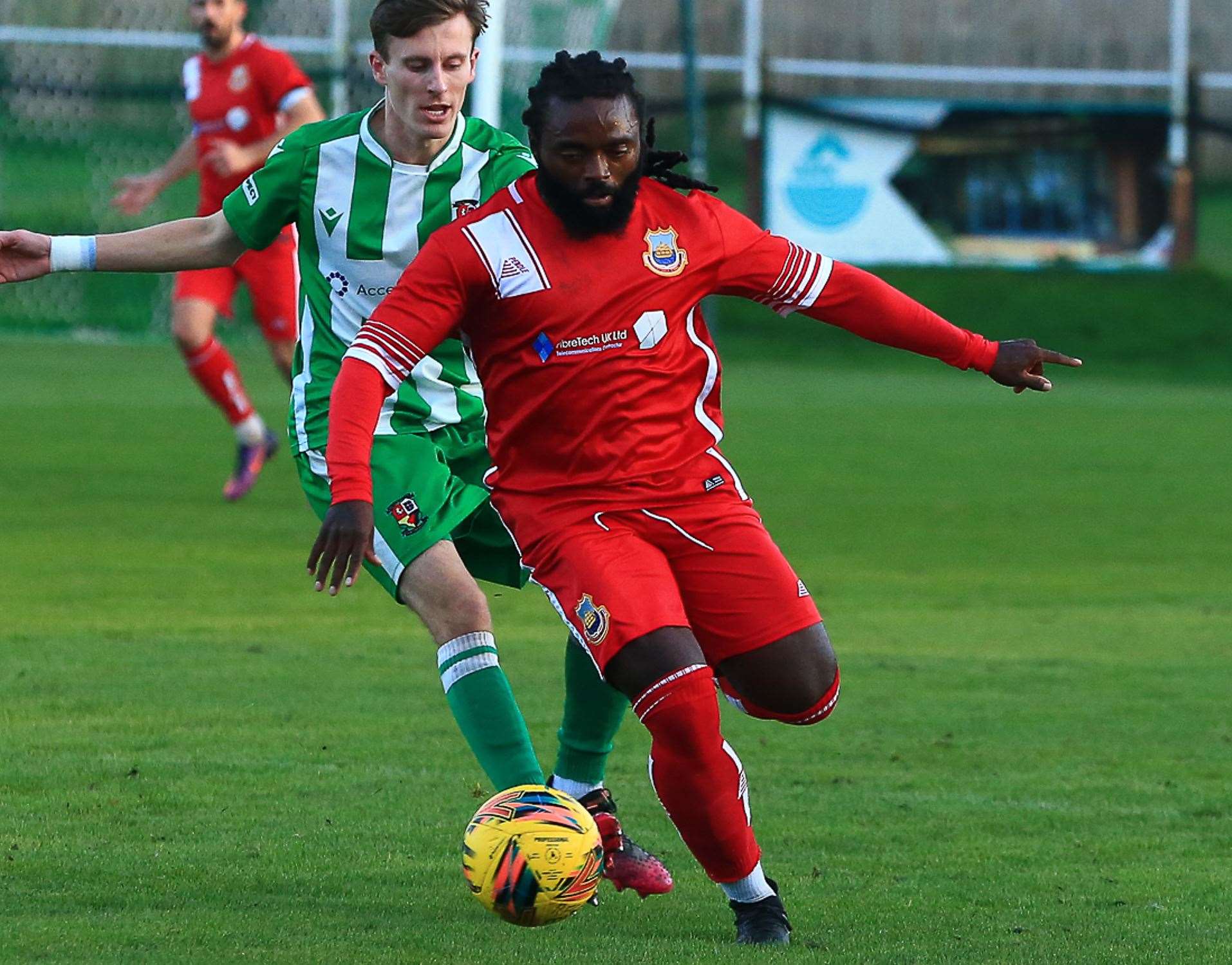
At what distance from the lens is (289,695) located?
23.1 ft

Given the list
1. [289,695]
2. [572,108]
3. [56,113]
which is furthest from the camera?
[56,113]

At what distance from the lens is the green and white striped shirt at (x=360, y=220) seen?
552 cm

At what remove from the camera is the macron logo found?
15.8ft

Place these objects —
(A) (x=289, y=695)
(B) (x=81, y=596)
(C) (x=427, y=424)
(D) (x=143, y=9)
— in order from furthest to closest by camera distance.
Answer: (D) (x=143, y=9)
(B) (x=81, y=596)
(A) (x=289, y=695)
(C) (x=427, y=424)

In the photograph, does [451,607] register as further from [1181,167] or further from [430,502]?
[1181,167]

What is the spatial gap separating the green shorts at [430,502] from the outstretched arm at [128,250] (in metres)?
0.57

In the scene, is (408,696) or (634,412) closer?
(634,412)

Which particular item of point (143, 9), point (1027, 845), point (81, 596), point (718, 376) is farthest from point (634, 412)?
point (143, 9)

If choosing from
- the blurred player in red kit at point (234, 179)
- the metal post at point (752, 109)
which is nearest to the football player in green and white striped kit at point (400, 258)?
the blurred player in red kit at point (234, 179)

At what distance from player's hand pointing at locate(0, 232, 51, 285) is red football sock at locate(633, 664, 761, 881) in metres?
2.03

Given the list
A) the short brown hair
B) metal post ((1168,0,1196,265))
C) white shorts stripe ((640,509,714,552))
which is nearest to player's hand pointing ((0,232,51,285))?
the short brown hair

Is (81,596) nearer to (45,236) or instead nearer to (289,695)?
(289,695)

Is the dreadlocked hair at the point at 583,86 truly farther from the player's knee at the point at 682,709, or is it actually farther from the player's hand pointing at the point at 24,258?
the player's hand pointing at the point at 24,258

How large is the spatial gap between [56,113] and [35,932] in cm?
2127
